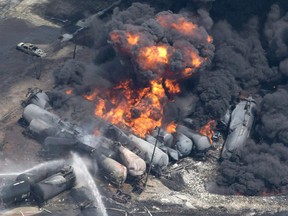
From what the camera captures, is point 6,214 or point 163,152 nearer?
point 6,214

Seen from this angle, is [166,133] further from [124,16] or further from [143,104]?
[124,16]

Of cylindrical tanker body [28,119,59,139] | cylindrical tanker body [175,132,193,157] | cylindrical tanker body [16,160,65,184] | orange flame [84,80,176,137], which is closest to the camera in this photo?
cylindrical tanker body [16,160,65,184]

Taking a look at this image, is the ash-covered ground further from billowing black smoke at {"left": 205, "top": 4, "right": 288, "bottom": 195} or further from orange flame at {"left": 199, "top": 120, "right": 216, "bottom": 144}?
orange flame at {"left": 199, "top": 120, "right": 216, "bottom": 144}

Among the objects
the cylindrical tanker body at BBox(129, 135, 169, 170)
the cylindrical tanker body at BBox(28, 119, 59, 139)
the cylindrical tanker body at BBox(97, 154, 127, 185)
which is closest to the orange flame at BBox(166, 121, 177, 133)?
the cylindrical tanker body at BBox(129, 135, 169, 170)

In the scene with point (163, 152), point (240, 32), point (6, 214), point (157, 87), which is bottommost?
point (6, 214)

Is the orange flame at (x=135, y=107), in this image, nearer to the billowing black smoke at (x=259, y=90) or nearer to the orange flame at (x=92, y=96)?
the orange flame at (x=92, y=96)

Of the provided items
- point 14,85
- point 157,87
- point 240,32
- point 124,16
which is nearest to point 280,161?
point 157,87

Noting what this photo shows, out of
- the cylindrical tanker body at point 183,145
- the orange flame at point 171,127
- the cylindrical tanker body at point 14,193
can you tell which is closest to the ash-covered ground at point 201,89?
the cylindrical tanker body at point 14,193
